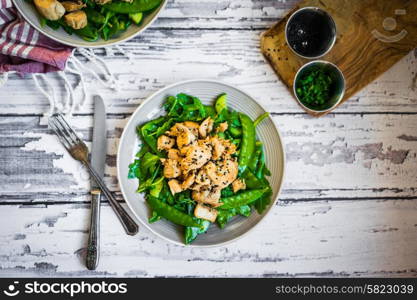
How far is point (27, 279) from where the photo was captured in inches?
69.0

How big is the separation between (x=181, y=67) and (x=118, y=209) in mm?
664

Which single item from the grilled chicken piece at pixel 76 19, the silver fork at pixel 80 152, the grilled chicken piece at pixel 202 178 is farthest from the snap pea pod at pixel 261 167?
the grilled chicken piece at pixel 76 19

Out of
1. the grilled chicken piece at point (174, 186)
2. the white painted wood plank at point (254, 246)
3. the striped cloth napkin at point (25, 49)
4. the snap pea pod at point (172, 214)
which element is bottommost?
the white painted wood plank at point (254, 246)

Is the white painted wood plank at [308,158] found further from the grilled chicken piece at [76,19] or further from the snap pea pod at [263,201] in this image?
the grilled chicken piece at [76,19]

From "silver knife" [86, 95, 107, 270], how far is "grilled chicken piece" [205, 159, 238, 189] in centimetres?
45

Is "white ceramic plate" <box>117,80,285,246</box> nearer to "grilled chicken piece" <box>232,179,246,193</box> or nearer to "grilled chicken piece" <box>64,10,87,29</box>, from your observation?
"grilled chicken piece" <box>232,179,246,193</box>

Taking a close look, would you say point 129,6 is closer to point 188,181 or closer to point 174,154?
point 174,154

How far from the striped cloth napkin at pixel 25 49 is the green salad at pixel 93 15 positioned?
0.33 ft

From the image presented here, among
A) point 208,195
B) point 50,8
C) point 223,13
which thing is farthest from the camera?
point 223,13

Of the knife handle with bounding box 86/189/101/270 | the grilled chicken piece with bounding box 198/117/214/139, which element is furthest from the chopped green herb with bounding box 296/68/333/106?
the knife handle with bounding box 86/189/101/270

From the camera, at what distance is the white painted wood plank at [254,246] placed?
69.0 inches

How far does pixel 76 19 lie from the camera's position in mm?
1526

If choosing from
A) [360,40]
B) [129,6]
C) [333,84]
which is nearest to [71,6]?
[129,6]

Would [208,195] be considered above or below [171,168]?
below
